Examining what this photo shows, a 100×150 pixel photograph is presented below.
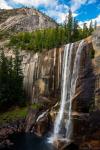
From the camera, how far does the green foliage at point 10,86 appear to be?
287 ft

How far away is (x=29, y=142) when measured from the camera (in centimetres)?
6275

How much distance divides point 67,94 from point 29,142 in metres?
15.0

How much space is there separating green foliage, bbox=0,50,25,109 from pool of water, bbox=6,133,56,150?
1928 centimetres

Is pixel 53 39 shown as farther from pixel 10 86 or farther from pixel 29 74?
pixel 10 86

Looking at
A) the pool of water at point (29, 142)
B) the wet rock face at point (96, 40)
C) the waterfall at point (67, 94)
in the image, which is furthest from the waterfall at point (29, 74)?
the wet rock face at point (96, 40)

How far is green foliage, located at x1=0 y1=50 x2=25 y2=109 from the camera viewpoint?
3440 inches

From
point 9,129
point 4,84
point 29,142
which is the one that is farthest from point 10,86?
point 29,142

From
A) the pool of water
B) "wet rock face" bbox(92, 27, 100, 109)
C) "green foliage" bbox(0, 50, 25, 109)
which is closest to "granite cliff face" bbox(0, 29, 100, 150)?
"wet rock face" bbox(92, 27, 100, 109)

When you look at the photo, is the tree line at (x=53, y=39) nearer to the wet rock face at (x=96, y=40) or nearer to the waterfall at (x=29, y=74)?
the waterfall at (x=29, y=74)

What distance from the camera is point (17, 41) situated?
11544cm

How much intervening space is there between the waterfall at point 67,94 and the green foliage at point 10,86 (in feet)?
53.7

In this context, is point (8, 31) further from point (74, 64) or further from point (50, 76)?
point (74, 64)

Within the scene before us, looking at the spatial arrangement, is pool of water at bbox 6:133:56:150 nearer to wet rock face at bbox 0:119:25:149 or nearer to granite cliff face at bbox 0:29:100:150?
wet rock face at bbox 0:119:25:149

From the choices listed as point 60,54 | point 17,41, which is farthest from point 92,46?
point 17,41
